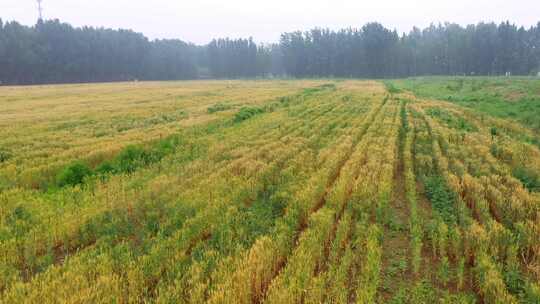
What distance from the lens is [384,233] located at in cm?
710

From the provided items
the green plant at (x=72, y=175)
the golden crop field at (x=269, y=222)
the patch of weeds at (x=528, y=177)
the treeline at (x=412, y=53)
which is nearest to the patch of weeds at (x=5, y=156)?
the golden crop field at (x=269, y=222)

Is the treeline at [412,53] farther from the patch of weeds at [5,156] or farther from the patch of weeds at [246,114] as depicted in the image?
the patch of weeds at [5,156]

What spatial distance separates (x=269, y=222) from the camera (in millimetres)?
7242

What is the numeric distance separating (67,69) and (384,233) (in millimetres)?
107227

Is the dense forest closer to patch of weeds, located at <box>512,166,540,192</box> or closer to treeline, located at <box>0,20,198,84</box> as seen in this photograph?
treeline, located at <box>0,20,198,84</box>

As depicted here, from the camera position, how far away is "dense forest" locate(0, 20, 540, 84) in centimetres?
9156

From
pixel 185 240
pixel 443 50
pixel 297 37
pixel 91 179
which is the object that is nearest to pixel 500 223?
pixel 185 240

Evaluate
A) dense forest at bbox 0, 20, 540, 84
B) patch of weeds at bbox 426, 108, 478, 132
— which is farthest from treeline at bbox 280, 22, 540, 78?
patch of weeds at bbox 426, 108, 478, 132

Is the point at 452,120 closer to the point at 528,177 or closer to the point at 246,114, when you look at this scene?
the point at 528,177

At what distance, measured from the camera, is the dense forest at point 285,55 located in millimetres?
91562

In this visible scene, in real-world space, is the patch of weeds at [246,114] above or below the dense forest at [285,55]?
below

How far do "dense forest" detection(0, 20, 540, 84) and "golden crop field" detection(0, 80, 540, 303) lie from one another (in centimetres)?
9416

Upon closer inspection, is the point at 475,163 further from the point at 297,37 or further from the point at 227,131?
the point at 297,37

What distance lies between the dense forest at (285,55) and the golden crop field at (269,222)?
94162mm
